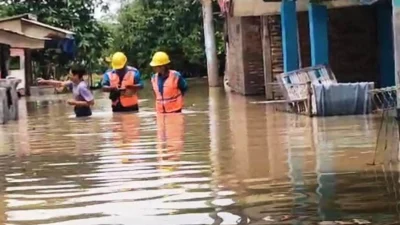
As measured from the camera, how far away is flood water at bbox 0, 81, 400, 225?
605 cm

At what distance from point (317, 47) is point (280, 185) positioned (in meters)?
11.2

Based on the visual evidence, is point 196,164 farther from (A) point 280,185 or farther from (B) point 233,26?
(B) point 233,26

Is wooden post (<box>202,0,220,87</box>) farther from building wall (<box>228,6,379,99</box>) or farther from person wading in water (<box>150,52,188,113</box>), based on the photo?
person wading in water (<box>150,52,188,113</box>)

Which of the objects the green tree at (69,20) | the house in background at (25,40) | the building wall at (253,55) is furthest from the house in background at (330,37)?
the green tree at (69,20)

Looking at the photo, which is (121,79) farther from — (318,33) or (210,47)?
(210,47)

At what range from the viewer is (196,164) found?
28.5 feet

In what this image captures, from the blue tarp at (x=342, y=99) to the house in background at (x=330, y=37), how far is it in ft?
9.77

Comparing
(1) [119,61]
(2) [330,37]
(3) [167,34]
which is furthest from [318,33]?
(3) [167,34]

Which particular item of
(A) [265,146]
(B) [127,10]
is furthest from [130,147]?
(B) [127,10]

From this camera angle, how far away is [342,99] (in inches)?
588

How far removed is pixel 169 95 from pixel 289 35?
Answer: 17.0 ft

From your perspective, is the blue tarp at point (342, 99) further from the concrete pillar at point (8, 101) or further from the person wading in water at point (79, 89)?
the concrete pillar at point (8, 101)

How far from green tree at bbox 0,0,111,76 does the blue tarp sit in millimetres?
22203

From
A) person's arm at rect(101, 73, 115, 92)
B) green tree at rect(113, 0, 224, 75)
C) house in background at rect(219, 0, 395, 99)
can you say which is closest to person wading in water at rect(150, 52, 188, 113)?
person's arm at rect(101, 73, 115, 92)
